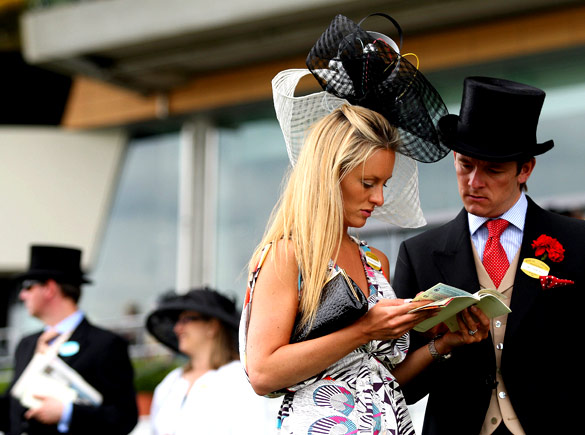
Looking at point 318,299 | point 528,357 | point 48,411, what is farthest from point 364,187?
point 48,411

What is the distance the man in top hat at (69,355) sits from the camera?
3814 mm

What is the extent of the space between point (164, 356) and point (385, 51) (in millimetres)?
8171

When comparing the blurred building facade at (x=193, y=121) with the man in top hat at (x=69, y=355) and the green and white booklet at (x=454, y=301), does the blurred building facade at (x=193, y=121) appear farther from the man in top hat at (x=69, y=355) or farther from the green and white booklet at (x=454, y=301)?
the green and white booklet at (x=454, y=301)

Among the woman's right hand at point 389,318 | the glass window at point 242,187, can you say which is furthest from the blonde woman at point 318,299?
the glass window at point 242,187

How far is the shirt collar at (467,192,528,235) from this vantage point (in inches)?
102

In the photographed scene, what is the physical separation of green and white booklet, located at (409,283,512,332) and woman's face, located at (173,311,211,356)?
2611 millimetres

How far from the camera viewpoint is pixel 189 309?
15.3 feet

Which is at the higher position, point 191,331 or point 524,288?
point 524,288

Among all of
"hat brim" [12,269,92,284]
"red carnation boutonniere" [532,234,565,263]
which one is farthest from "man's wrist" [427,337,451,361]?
Answer: "hat brim" [12,269,92,284]

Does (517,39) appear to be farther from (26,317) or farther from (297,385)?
(26,317)

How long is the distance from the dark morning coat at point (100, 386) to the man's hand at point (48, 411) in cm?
7

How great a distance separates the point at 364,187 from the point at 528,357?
732 mm

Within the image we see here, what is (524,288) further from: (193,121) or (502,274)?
(193,121)

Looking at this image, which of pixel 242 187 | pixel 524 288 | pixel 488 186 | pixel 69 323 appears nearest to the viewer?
pixel 524 288
